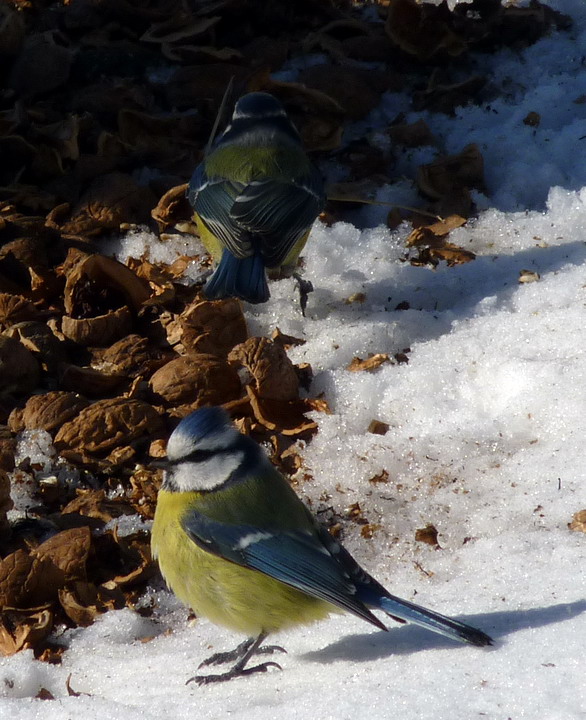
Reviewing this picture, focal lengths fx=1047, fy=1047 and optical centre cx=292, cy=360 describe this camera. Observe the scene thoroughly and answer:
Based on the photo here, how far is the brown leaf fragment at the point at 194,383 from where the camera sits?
127 inches

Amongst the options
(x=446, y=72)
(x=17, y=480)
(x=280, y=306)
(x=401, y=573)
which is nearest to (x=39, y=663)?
(x=17, y=480)

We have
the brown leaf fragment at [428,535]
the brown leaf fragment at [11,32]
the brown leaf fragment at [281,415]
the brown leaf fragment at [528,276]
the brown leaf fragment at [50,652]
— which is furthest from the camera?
the brown leaf fragment at [11,32]

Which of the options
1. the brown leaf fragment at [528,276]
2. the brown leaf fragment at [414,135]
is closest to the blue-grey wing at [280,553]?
the brown leaf fragment at [528,276]

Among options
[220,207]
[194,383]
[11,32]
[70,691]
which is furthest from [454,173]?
[70,691]

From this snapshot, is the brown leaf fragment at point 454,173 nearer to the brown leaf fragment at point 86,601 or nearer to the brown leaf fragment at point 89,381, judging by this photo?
the brown leaf fragment at point 89,381

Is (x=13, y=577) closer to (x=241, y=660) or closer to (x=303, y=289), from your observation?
(x=241, y=660)

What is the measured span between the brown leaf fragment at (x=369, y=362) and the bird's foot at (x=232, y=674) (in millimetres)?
1189

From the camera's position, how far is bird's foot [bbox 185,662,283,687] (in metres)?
2.27

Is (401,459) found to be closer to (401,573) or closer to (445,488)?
(445,488)

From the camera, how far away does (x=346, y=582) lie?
87.5 inches

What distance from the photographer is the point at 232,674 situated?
2.32 m

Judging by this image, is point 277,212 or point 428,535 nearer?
point 428,535

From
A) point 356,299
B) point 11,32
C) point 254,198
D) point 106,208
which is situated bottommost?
point 356,299

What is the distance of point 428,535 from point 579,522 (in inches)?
15.0
